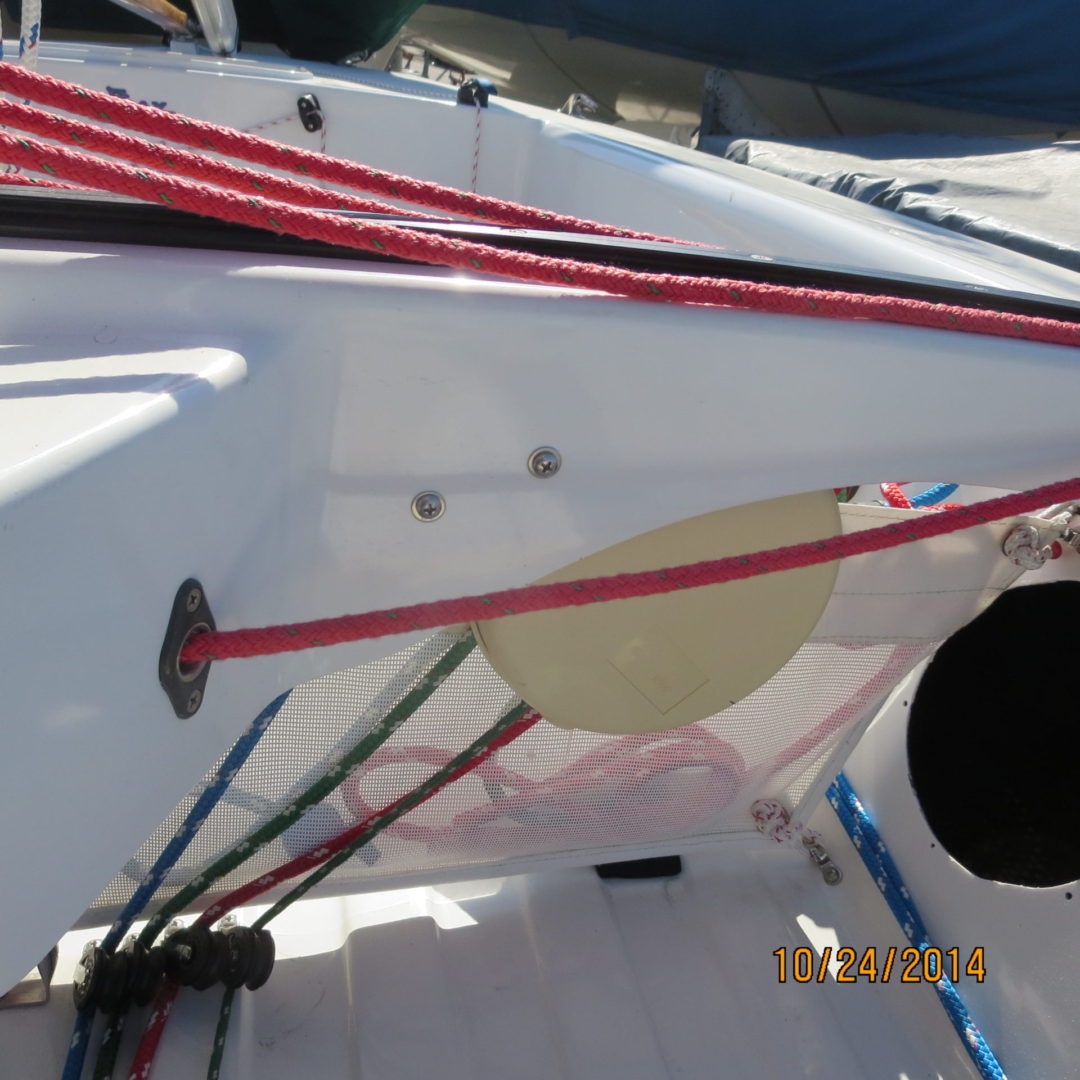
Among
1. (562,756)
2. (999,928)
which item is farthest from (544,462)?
(999,928)

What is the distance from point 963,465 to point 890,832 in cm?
87

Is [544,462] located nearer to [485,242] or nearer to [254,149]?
[485,242]

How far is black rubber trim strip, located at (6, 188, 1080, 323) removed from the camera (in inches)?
23.9

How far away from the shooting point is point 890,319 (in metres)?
0.71

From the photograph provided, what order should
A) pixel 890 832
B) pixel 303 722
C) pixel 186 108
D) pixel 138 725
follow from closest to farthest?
pixel 138 725, pixel 303 722, pixel 890 832, pixel 186 108

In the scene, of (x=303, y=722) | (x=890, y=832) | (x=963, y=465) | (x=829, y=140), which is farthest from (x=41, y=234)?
(x=829, y=140)

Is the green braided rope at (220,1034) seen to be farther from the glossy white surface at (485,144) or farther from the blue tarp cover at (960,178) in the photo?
the blue tarp cover at (960,178)

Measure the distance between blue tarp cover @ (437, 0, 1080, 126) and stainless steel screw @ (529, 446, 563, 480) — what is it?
2.46 m

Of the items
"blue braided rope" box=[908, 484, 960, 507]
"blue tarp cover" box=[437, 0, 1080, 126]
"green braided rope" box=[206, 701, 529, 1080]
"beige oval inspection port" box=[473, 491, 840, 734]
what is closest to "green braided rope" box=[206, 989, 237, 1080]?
"green braided rope" box=[206, 701, 529, 1080]

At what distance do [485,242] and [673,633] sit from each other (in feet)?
1.29

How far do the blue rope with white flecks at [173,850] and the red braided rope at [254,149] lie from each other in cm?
48

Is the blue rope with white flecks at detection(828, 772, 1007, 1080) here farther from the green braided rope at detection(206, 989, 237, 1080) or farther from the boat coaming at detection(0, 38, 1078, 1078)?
the green braided rope at detection(206, 989, 237, 1080)

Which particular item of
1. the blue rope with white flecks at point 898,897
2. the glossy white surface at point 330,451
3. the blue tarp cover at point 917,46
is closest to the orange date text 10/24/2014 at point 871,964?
the blue rope with white flecks at point 898,897

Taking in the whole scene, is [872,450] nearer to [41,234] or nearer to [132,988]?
[41,234]
